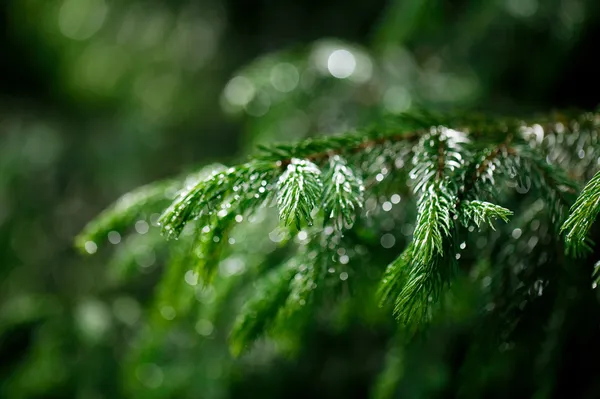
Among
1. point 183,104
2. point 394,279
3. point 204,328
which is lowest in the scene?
point 204,328

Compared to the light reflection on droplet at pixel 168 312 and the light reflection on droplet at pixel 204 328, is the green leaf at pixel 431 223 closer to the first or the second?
the light reflection on droplet at pixel 168 312

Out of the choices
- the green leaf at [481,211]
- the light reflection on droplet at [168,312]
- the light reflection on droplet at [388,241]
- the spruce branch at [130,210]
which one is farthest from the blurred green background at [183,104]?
the green leaf at [481,211]

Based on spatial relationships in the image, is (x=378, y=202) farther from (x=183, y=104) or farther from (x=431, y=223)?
(x=183, y=104)

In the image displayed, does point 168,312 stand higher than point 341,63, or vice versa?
point 341,63

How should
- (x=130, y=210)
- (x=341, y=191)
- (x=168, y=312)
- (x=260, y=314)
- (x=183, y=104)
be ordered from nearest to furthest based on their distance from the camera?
(x=341, y=191)
(x=260, y=314)
(x=130, y=210)
(x=168, y=312)
(x=183, y=104)

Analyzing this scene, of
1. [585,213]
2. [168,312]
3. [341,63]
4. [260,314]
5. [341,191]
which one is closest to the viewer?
[585,213]

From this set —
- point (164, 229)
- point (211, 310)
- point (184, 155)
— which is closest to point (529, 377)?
point (211, 310)

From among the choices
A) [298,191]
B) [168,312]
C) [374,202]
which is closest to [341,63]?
[374,202]
